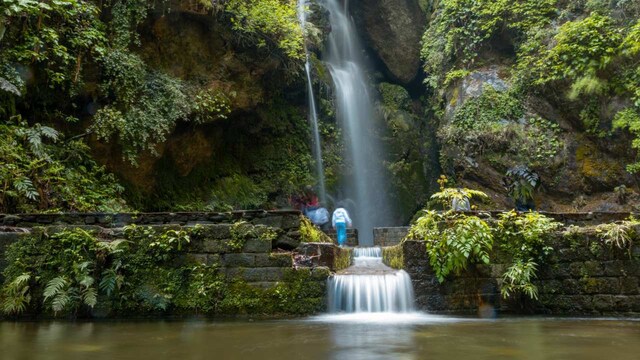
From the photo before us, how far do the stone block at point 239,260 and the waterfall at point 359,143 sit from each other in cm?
1141

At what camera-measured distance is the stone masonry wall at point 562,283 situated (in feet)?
22.4

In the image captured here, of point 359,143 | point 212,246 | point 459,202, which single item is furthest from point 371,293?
point 359,143

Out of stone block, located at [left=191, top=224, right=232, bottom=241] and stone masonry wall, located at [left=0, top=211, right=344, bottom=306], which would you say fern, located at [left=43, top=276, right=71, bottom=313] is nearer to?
stone masonry wall, located at [left=0, top=211, right=344, bottom=306]

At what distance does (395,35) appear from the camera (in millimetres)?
21531

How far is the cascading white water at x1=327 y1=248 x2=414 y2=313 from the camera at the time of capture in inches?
284

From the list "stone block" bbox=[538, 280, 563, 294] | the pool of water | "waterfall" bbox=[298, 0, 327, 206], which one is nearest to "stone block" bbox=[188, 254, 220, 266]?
the pool of water

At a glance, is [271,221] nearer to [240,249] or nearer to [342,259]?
[240,249]

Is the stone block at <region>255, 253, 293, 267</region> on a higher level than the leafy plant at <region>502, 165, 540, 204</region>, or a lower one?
lower

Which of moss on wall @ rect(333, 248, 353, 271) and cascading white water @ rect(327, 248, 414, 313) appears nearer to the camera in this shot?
cascading white water @ rect(327, 248, 414, 313)

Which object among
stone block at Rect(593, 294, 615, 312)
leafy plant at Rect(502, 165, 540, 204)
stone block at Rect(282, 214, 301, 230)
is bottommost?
stone block at Rect(593, 294, 615, 312)

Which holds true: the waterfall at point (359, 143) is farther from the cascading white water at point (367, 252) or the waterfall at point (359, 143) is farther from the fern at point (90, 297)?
the fern at point (90, 297)

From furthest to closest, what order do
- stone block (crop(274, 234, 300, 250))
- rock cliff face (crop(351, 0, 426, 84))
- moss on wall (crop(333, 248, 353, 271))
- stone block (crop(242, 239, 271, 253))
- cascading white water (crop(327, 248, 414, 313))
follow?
1. rock cliff face (crop(351, 0, 426, 84))
2. moss on wall (crop(333, 248, 353, 271))
3. stone block (crop(274, 234, 300, 250))
4. cascading white water (crop(327, 248, 414, 313))
5. stone block (crop(242, 239, 271, 253))

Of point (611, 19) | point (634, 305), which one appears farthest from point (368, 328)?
point (611, 19)

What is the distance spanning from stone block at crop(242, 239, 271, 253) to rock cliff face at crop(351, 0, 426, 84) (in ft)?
53.5
